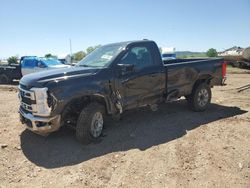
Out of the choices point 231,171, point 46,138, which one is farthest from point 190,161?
point 46,138

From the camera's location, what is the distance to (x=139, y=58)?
6383 millimetres

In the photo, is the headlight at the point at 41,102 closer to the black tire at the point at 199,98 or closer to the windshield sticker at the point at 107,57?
the windshield sticker at the point at 107,57

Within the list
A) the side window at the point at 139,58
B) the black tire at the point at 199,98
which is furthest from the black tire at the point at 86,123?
the black tire at the point at 199,98

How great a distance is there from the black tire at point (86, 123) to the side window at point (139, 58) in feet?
4.26

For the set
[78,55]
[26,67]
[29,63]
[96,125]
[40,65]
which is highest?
[29,63]

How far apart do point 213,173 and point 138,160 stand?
4.17 feet

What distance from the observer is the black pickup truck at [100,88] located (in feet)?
16.3

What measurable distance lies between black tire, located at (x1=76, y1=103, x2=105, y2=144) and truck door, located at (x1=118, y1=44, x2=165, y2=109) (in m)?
0.82

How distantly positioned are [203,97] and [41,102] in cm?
500

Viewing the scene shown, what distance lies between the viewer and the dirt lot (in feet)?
13.4

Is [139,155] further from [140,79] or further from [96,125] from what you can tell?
[140,79]

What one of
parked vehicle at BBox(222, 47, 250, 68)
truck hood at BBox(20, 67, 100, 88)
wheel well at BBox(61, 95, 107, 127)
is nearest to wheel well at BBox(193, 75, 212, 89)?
wheel well at BBox(61, 95, 107, 127)

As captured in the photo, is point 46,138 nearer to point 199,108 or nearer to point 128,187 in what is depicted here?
point 128,187

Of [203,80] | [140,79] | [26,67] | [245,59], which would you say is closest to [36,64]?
[26,67]
